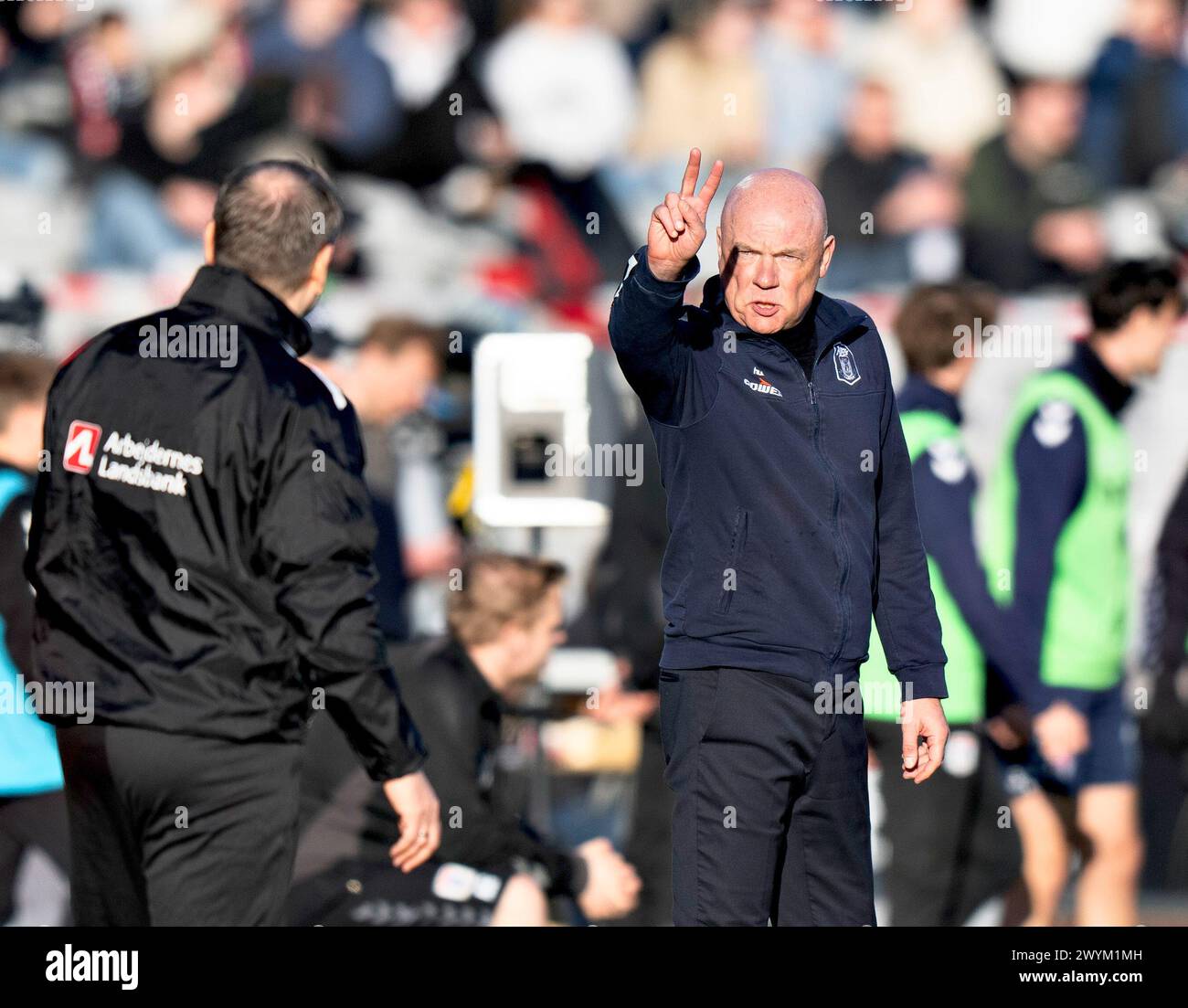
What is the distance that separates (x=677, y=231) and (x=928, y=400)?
7.74 feet

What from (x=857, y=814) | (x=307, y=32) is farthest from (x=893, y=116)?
(x=857, y=814)

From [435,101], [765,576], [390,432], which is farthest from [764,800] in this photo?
[435,101]

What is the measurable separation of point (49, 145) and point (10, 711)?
3302mm

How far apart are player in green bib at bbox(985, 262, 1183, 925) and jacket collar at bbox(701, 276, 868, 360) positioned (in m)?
2.06

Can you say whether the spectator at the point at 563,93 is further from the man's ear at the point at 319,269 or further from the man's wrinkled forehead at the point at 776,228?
the man's wrinkled forehead at the point at 776,228

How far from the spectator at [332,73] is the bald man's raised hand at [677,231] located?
4.32 m

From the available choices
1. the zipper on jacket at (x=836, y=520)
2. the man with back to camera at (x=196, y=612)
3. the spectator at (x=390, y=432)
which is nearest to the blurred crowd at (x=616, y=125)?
the spectator at (x=390, y=432)

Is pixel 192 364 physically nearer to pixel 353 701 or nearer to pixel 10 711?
pixel 353 701

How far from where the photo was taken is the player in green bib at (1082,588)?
19.0 feet

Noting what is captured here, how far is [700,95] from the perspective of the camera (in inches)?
294

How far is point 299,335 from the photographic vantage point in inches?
150

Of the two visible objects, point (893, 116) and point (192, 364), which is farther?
point (893, 116)

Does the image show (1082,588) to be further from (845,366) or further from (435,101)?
(435,101)

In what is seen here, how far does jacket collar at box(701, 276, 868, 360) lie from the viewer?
3744mm
